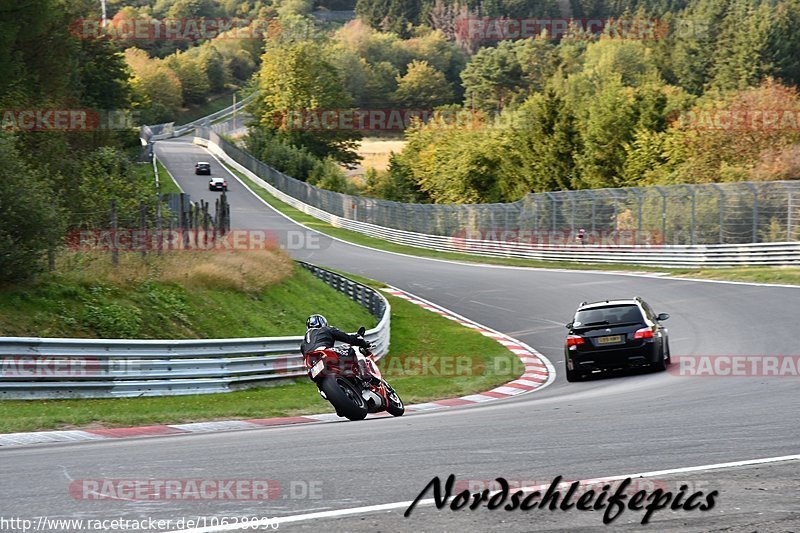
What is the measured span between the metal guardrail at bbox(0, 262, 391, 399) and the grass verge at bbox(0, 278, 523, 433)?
0.22 meters

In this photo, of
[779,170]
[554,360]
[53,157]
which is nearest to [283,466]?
[554,360]

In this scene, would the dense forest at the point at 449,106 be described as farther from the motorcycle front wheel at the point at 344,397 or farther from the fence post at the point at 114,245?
the motorcycle front wheel at the point at 344,397

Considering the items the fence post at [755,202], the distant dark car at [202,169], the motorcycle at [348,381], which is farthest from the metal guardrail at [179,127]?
the motorcycle at [348,381]

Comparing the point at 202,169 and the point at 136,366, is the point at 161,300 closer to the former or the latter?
the point at 136,366

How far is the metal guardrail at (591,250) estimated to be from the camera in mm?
33062

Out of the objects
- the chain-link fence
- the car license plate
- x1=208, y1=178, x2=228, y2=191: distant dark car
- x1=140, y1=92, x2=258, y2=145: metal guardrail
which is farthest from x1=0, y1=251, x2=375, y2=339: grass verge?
x1=140, y1=92, x2=258, y2=145: metal guardrail

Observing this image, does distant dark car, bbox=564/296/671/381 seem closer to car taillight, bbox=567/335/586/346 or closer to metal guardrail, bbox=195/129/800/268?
car taillight, bbox=567/335/586/346

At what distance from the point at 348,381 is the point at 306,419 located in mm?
2059

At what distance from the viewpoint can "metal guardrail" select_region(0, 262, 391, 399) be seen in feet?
46.6

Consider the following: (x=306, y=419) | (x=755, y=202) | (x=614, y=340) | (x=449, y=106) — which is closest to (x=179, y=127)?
(x=449, y=106)

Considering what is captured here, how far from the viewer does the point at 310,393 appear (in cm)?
1730

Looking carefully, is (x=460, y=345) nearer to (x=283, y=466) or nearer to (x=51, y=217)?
(x=51, y=217)

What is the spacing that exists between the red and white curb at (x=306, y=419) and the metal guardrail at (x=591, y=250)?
11.6m

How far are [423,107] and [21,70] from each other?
121 metres
